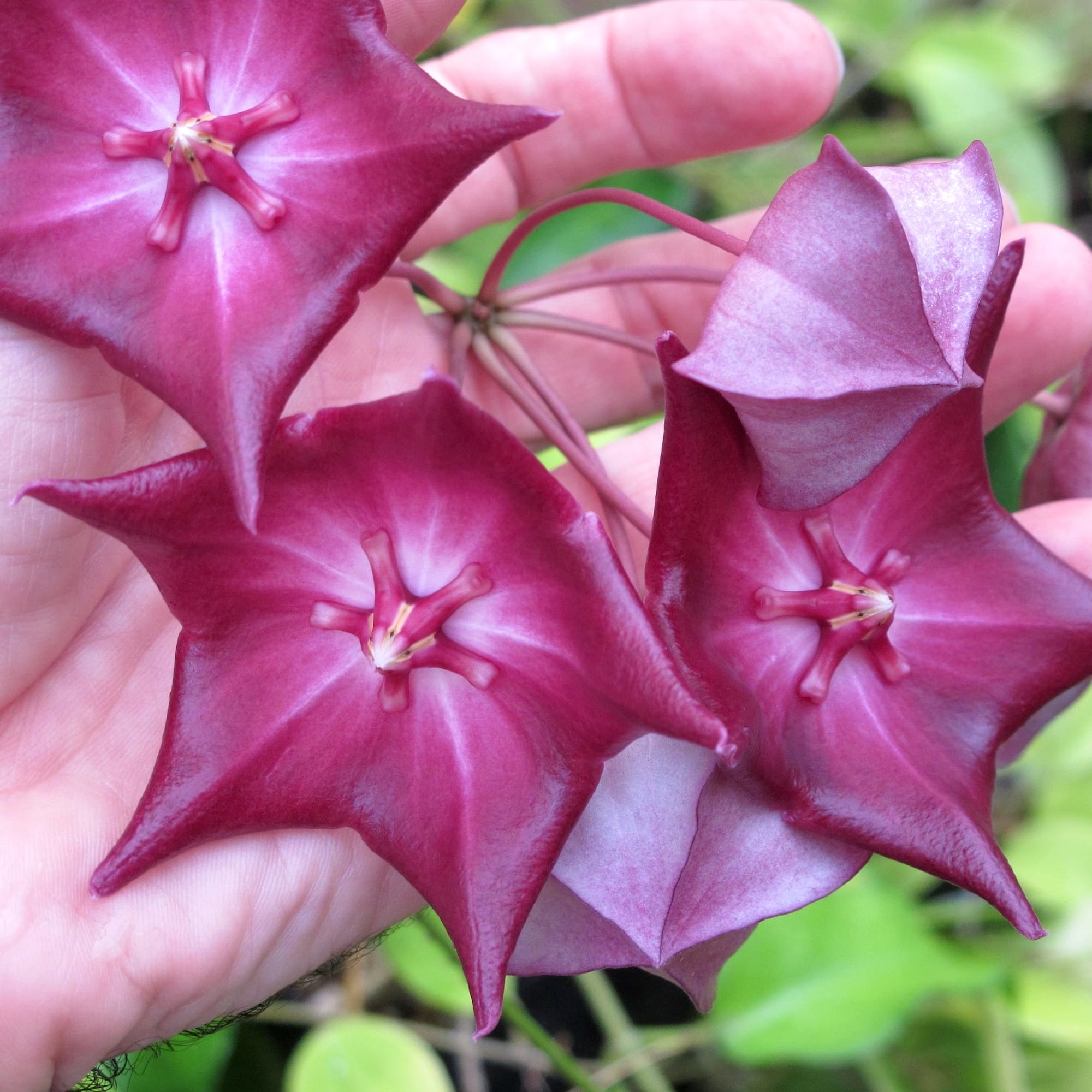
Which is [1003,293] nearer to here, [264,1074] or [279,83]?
[279,83]

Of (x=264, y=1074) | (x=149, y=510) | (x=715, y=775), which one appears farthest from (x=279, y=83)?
(x=264, y=1074)

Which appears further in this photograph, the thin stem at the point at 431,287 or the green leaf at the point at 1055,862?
the green leaf at the point at 1055,862

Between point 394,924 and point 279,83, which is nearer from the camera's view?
point 279,83

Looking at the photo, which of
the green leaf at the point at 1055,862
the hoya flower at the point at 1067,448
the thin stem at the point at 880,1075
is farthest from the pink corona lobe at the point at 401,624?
the thin stem at the point at 880,1075

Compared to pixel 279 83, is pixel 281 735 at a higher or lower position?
lower

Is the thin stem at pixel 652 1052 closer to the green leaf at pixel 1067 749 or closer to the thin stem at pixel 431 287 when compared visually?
the green leaf at pixel 1067 749

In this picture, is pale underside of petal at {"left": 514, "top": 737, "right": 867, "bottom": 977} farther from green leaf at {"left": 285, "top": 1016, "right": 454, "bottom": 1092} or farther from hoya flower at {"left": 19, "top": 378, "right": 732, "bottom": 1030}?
green leaf at {"left": 285, "top": 1016, "right": 454, "bottom": 1092}

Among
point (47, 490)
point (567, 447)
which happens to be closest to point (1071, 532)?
point (567, 447)
